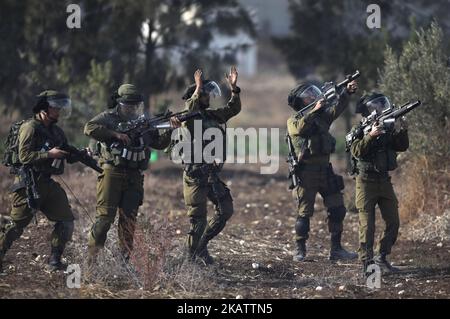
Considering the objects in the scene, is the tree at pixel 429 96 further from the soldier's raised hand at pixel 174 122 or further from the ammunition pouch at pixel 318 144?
the soldier's raised hand at pixel 174 122

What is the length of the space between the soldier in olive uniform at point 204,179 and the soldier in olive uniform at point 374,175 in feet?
4.73

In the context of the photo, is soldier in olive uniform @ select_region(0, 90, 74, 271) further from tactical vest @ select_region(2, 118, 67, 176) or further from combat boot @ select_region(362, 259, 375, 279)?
combat boot @ select_region(362, 259, 375, 279)

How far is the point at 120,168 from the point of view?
926cm

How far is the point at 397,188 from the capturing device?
12.8 metres

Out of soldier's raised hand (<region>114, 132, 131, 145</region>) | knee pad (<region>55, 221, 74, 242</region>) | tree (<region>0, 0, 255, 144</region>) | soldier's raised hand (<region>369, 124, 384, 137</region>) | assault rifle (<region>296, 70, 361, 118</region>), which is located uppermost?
tree (<region>0, 0, 255, 144</region>)

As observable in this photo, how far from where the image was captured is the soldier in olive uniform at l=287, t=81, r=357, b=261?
10.3 metres

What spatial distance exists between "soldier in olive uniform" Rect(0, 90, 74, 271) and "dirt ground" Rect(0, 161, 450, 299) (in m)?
0.48

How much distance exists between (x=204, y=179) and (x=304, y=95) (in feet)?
5.41

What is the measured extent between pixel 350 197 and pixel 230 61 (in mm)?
5067

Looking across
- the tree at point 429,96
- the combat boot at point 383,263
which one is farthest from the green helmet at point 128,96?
the tree at point 429,96

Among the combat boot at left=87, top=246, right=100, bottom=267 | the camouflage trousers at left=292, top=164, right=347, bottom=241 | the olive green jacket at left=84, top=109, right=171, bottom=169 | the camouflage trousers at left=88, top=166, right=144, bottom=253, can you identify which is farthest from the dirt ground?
the olive green jacket at left=84, top=109, right=171, bottom=169

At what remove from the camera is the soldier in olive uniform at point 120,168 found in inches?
362
